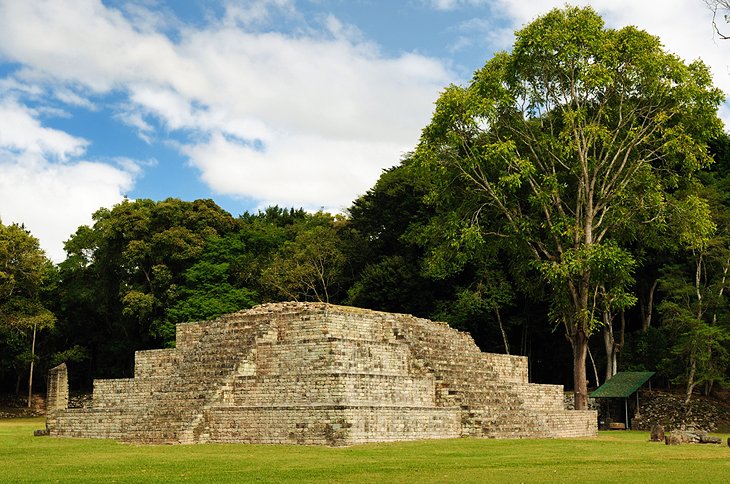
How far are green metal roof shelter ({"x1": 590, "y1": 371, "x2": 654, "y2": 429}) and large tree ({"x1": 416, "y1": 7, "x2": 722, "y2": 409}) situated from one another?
3.90 m

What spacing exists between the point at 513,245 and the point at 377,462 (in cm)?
1895

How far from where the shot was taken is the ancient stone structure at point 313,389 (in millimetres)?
24078

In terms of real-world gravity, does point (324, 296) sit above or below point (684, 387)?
above

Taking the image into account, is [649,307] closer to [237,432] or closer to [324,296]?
[324,296]

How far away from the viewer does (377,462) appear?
57.2ft

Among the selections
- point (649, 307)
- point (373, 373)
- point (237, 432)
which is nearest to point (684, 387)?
point (649, 307)

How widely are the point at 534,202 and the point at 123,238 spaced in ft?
106

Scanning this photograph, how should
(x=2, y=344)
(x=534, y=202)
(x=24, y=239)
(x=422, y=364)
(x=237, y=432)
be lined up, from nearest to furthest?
(x=237, y=432), (x=422, y=364), (x=534, y=202), (x=24, y=239), (x=2, y=344)

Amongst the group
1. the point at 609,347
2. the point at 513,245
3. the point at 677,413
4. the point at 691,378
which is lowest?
the point at 677,413

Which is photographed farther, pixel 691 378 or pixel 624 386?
pixel 691 378

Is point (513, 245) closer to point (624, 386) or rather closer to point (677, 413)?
point (624, 386)

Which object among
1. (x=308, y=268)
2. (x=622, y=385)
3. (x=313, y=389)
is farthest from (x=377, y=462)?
(x=308, y=268)

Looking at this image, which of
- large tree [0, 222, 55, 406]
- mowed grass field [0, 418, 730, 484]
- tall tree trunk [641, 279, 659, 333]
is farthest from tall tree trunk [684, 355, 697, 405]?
large tree [0, 222, 55, 406]

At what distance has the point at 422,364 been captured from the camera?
28.3 metres
